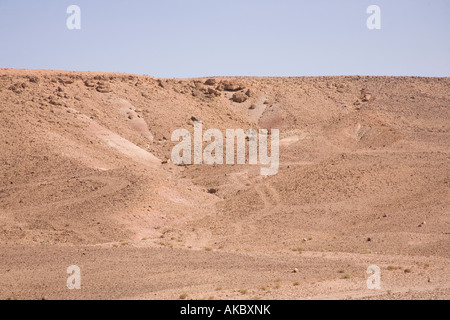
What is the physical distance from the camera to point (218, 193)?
36.4m

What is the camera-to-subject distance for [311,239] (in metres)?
28.2

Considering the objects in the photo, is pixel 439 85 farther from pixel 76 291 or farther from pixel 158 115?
pixel 76 291

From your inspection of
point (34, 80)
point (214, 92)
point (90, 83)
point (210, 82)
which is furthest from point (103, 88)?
point (210, 82)

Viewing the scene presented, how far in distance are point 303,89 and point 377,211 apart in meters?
27.0

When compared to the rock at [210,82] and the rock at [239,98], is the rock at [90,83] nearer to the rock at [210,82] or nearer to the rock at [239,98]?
the rock at [210,82]

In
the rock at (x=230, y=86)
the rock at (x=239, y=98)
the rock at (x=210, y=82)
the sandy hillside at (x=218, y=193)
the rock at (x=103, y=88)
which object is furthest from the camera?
the rock at (x=210, y=82)

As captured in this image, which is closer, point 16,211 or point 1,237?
point 1,237

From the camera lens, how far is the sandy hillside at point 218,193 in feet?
66.0

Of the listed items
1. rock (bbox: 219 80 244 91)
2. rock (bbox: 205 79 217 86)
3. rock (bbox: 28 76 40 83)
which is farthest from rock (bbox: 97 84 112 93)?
rock (bbox: 219 80 244 91)

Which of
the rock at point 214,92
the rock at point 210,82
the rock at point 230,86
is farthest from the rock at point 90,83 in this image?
the rock at point 230,86

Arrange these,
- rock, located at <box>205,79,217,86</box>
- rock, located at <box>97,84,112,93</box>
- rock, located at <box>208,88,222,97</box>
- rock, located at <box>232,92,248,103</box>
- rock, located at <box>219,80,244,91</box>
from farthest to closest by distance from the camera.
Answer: rock, located at <box>205,79,217,86</box> → rock, located at <box>219,80,244,91</box> → rock, located at <box>232,92,248,103</box> → rock, located at <box>208,88,222,97</box> → rock, located at <box>97,84,112,93</box>

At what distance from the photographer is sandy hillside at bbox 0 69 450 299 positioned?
66.0ft

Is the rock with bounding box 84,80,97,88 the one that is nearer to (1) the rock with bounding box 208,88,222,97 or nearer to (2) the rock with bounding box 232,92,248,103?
(1) the rock with bounding box 208,88,222,97
